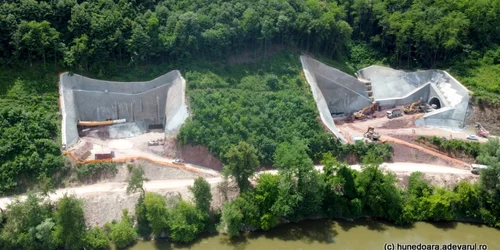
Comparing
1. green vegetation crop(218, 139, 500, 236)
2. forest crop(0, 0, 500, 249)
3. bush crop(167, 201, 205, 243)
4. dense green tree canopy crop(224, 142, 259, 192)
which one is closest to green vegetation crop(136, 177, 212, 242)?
bush crop(167, 201, 205, 243)

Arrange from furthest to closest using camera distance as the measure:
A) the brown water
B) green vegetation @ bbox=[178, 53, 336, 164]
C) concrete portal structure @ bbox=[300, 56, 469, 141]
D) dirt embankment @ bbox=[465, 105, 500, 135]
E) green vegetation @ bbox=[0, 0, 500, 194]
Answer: concrete portal structure @ bbox=[300, 56, 469, 141]
dirt embankment @ bbox=[465, 105, 500, 135]
green vegetation @ bbox=[178, 53, 336, 164]
green vegetation @ bbox=[0, 0, 500, 194]
the brown water

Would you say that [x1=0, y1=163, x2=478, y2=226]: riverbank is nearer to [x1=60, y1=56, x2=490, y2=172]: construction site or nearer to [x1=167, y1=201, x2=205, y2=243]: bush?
[x1=60, y1=56, x2=490, y2=172]: construction site

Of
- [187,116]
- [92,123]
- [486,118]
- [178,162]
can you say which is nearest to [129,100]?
[92,123]

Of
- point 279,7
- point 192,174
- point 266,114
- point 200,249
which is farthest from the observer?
point 279,7

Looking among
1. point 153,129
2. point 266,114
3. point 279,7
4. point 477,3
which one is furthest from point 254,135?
point 477,3

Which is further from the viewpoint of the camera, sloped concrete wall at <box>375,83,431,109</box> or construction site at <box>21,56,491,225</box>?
sloped concrete wall at <box>375,83,431,109</box>

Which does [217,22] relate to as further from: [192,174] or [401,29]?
[401,29]

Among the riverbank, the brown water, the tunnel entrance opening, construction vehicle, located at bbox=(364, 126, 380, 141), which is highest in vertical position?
the tunnel entrance opening
